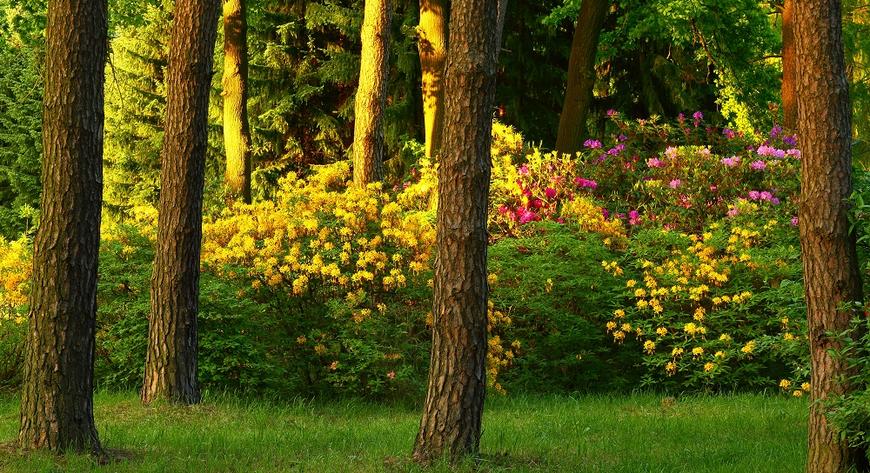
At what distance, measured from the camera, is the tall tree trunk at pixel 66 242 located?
674 centimetres

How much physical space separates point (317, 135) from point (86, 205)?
19897 millimetres

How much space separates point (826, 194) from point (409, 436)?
3624mm

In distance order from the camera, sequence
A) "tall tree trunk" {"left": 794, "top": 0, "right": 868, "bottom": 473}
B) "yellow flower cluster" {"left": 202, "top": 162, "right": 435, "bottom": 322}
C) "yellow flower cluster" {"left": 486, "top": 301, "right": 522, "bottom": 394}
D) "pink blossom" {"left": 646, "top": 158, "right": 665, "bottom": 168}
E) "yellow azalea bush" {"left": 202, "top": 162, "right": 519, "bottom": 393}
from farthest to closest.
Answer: "pink blossom" {"left": 646, "top": 158, "right": 665, "bottom": 168}, "yellow flower cluster" {"left": 486, "top": 301, "right": 522, "bottom": 394}, "yellow flower cluster" {"left": 202, "top": 162, "right": 435, "bottom": 322}, "yellow azalea bush" {"left": 202, "top": 162, "right": 519, "bottom": 393}, "tall tree trunk" {"left": 794, "top": 0, "right": 868, "bottom": 473}

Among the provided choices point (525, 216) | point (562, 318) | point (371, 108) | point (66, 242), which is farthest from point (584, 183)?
point (66, 242)

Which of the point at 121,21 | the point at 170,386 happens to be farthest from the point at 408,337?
the point at 121,21

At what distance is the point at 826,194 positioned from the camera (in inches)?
242

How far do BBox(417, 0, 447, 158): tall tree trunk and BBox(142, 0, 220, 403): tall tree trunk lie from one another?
980cm

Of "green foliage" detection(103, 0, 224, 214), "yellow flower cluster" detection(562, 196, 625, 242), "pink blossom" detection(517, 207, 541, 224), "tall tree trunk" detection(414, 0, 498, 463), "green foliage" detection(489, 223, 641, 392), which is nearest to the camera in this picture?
"tall tree trunk" detection(414, 0, 498, 463)

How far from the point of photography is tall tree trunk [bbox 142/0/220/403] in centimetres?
933

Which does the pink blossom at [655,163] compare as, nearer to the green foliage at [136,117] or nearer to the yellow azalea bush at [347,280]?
the yellow azalea bush at [347,280]

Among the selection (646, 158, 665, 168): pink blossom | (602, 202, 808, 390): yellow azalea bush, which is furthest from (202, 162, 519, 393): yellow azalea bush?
(646, 158, 665, 168): pink blossom

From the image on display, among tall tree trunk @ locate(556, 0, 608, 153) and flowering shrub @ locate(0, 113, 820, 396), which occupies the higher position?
tall tree trunk @ locate(556, 0, 608, 153)

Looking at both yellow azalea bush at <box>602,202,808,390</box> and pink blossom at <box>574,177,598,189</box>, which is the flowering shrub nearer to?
yellow azalea bush at <box>602,202,808,390</box>

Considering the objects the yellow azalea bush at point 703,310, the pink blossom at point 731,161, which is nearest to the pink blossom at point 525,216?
the yellow azalea bush at point 703,310
